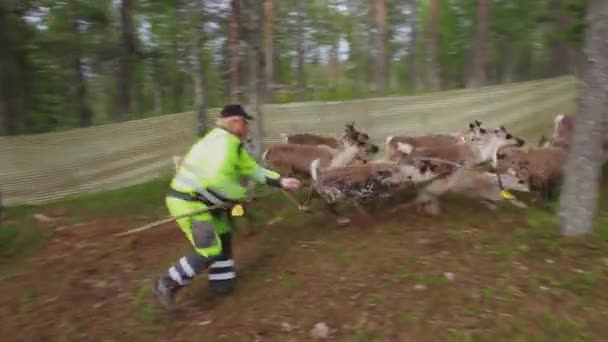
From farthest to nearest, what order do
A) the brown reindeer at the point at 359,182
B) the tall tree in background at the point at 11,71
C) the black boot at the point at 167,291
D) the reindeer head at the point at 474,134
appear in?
the tall tree in background at the point at 11,71 < the reindeer head at the point at 474,134 < the brown reindeer at the point at 359,182 < the black boot at the point at 167,291

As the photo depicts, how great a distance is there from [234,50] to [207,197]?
3.75 metres

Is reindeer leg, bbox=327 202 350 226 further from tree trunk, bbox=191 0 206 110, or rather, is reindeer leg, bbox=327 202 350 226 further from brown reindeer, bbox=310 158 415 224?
tree trunk, bbox=191 0 206 110

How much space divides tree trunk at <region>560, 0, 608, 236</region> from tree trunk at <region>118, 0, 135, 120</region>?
1109cm

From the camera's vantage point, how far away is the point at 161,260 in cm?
631

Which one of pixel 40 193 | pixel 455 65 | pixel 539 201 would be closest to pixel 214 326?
pixel 539 201

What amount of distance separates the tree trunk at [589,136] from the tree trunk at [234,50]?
472 cm

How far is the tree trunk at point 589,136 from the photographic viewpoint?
5094 mm

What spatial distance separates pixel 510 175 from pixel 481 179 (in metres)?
0.36

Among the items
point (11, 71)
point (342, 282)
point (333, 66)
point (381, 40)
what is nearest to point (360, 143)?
point (342, 282)

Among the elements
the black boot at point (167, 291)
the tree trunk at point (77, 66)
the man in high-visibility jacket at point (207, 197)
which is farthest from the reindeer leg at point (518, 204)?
Result: the tree trunk at point (77, 66)

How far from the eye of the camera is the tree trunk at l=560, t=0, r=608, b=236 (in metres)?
5.09

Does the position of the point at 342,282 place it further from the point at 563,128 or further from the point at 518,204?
the point at 563,128

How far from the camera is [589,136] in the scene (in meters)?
5.20

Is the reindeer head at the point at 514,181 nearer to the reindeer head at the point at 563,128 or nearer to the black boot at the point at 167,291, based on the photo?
the reindeer head at the point at 563,128
